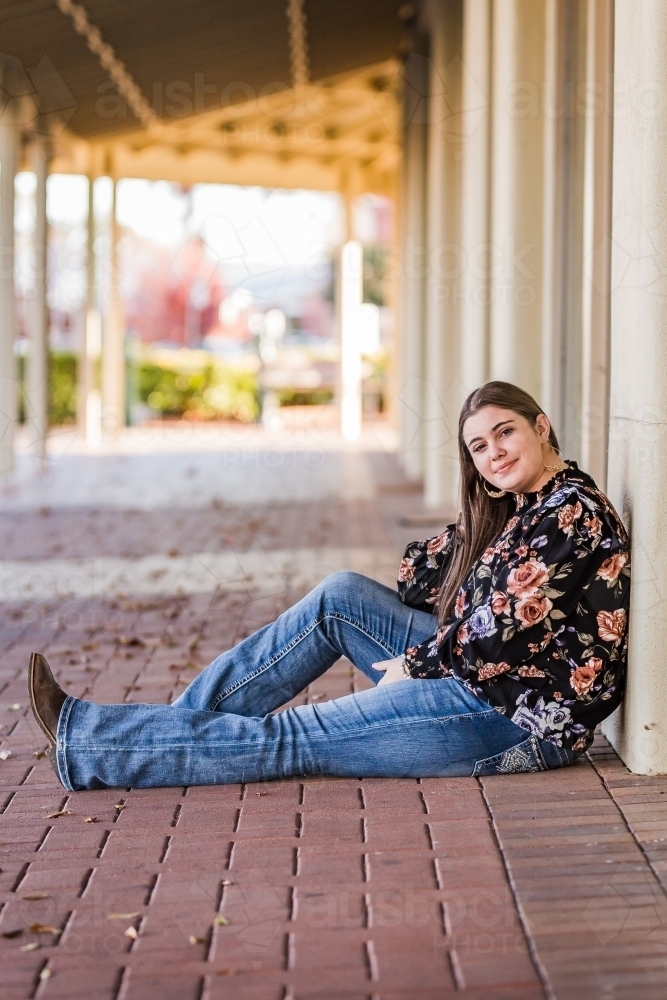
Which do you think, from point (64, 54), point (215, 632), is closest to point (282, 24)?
point (64, 54)

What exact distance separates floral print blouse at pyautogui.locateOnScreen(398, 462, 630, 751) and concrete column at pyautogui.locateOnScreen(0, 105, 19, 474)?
22.1 feet

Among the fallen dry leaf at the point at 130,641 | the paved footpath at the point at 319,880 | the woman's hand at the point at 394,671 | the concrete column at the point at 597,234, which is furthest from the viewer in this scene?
the concrete column at the point at 597,234

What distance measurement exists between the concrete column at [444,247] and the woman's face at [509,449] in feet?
17.4

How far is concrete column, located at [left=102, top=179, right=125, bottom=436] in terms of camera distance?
51.7 ft

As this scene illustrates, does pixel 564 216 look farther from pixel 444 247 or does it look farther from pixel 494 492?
pixel 444 247

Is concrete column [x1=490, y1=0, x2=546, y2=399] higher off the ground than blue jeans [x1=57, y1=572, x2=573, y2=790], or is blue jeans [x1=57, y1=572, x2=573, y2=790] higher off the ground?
concrete column [x1=490, y1=0, x2=546, y2=399]

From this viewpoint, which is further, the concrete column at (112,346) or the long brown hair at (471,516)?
the concrete column at (112,346)

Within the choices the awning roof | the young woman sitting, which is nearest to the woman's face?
the young woman sitting

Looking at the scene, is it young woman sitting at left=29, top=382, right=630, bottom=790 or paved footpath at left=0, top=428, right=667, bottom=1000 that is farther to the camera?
young woman sitting at left=29, top=382, right=630, bottom=790

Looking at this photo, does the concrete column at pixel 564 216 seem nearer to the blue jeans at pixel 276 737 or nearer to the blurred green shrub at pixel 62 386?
the blue jeans at pixel 276 737

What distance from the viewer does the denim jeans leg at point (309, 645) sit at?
3.14 meters

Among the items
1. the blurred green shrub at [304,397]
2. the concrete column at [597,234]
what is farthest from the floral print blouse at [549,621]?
the blurred green shrub at [304,397]

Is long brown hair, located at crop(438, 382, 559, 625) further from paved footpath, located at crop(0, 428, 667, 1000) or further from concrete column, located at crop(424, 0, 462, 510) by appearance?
concrete column, located at crop(424, 0, 462, 510)

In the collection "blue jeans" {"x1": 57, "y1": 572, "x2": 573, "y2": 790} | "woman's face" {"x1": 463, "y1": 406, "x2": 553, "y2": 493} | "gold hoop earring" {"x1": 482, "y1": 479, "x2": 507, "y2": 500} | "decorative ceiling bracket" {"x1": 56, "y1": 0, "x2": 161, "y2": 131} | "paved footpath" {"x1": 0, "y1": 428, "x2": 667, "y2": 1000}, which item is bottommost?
"paved footpath" {"x1": 0, "y1": 428, "x2": 667, "y2": 1000}
